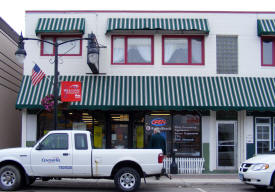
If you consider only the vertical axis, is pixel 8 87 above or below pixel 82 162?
above

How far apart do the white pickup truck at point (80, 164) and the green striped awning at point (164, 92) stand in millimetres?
4801

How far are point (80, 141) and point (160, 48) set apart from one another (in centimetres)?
750

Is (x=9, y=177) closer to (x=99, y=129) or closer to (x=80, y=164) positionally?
(x=80, y=164)

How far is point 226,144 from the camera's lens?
17875mm

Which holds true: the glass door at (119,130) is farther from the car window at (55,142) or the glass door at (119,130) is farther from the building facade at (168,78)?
the car window at (55,142)

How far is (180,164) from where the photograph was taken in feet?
56.9

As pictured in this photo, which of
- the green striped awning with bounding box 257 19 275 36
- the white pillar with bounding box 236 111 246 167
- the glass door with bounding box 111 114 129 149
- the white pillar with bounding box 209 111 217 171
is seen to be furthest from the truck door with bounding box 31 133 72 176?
the green striped awning with bounding box 257 19 275 36

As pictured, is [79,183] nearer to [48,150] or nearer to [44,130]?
[48,150]

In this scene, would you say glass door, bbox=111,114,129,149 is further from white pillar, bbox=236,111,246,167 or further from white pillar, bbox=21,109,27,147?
white pillar, bbox=236,111,246,167

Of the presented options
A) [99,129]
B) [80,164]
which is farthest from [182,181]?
[99,129]

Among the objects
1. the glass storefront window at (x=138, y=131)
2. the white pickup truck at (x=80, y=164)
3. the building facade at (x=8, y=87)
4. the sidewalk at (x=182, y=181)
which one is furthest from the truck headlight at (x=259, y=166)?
the building facade at (x=8, y=87)

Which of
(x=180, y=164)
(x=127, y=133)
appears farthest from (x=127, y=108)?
(x=180, y=164)

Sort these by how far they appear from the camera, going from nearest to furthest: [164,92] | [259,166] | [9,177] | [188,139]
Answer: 1. [9,177]
2. [259,166]
3. [164,92]
4. [188,139]

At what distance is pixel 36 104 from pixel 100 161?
5.96 meters
